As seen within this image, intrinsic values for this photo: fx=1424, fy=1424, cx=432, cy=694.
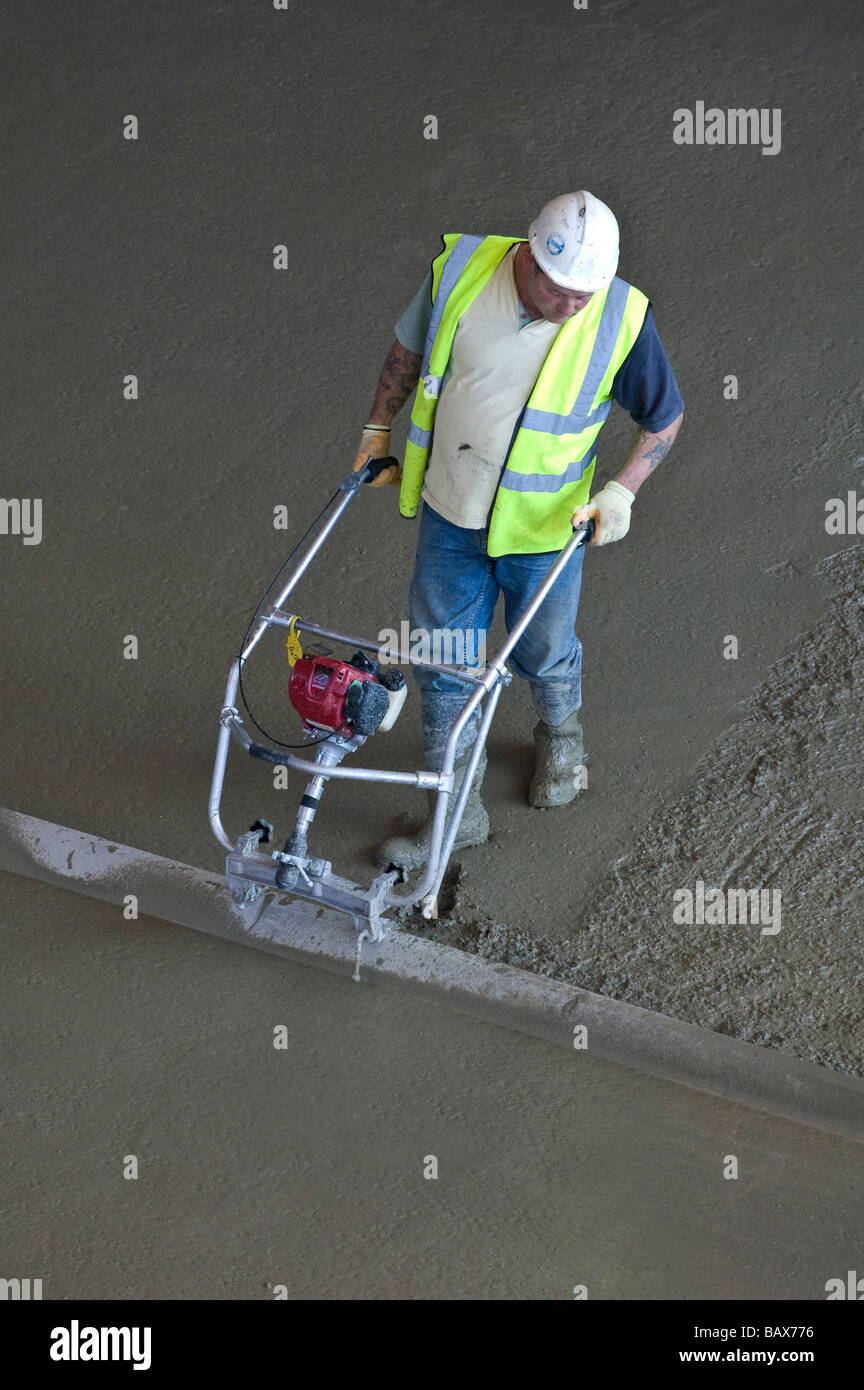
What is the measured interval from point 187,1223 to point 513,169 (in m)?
5.73

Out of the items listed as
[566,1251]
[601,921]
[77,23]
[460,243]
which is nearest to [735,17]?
[77,23]

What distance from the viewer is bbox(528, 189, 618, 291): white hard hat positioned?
344 cm

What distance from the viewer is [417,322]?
12.8ft

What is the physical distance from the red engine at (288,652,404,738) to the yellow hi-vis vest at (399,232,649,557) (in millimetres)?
602

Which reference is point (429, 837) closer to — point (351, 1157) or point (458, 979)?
point (458, 979)

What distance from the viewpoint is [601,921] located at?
428cm

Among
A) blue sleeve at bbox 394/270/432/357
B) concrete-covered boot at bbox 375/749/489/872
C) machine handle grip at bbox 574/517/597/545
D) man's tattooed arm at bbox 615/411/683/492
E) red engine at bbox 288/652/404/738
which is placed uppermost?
blue sleeve at bbox 394/270/432/357

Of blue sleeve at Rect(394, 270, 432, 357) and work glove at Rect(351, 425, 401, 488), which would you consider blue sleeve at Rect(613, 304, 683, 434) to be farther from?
work glove at Rect(351, 425, 401, 488)

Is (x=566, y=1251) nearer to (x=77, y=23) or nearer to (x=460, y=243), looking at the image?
(x=460, y=243)

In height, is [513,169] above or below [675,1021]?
above

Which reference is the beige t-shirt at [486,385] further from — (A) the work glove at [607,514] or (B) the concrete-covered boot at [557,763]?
(B) the concrete-covered boot at [557,763]

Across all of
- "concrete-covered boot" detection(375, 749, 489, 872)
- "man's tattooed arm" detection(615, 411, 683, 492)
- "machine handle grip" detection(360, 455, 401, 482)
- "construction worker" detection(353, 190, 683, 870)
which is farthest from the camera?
"concrete-covered boot" detection(375, 749, 489, 872)

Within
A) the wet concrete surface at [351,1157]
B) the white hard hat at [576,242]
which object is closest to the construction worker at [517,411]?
the white hard hat at [576,242]

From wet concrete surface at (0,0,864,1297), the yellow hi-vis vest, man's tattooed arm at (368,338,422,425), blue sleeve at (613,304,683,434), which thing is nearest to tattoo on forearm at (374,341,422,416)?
man's tattooed arm at (368,338,422,425)
